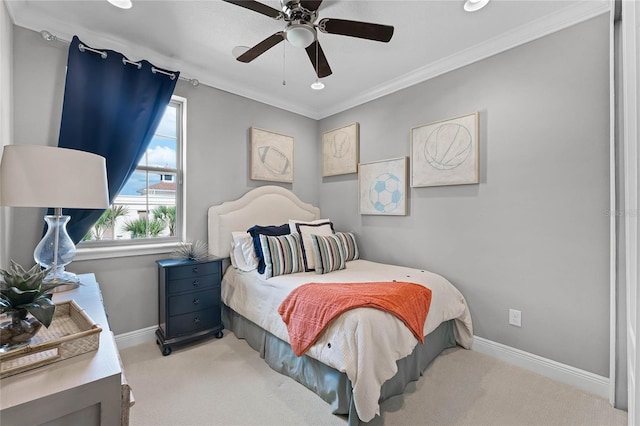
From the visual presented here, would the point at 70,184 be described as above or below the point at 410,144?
below

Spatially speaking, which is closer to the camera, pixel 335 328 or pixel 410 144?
pixel 335 328

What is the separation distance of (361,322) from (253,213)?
1980mm

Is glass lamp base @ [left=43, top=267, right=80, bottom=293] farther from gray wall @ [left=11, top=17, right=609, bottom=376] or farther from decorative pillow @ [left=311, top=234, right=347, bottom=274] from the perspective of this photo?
decorative pillow @ [left=311, top=234, right=347, bottom=274]

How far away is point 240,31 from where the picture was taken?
2238mm

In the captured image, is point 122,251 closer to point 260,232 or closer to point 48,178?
point 260,232

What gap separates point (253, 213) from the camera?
3203 millimetres

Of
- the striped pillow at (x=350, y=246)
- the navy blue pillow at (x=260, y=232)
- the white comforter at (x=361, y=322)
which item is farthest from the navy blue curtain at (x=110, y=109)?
the striped pillow at (x=350, y=246)

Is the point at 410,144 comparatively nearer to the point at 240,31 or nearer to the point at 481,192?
the point at 481,192

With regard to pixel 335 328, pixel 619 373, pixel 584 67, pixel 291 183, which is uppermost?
pixel 584 67

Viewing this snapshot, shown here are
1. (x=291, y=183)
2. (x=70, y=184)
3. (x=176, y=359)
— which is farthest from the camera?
(x=291, y=183)

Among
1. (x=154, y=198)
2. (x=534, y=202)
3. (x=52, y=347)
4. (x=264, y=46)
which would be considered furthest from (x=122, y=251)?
(x=534, y=202)

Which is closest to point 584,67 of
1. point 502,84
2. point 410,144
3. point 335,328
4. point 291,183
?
point 502,84

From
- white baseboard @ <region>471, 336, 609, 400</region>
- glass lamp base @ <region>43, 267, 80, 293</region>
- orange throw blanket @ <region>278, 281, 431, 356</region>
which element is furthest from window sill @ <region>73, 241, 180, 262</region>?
white baseboard @ <region>471, 336, 609, 400</region>

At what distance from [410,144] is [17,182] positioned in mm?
2890
